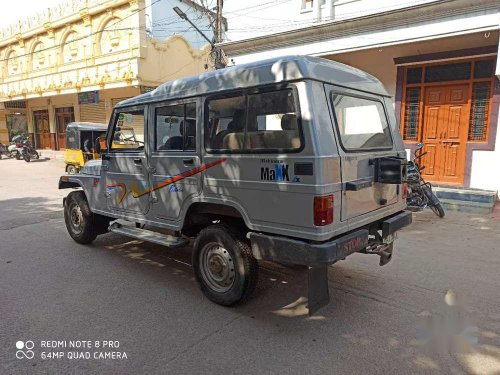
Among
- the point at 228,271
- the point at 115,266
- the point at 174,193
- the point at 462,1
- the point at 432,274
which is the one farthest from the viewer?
the point at 462,1

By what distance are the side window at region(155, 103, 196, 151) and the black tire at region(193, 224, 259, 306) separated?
95cm

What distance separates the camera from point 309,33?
941 centimetres

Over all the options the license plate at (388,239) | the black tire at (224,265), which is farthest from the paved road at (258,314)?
the license plate at (388,239)

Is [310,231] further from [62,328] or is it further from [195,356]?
[62,328]

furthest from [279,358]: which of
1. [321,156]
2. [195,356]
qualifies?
[321,156]

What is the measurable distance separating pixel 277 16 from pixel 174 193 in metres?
8.14

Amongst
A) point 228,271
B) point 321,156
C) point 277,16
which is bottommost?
point 228,271

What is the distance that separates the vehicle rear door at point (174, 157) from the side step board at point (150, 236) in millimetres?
243

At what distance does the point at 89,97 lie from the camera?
1902 cm

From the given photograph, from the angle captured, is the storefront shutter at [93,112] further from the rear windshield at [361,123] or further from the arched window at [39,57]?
the rear windshield at [361,123]

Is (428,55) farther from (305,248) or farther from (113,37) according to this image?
(113,37)

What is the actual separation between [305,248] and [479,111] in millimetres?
7619

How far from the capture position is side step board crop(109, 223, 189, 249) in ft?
13.1

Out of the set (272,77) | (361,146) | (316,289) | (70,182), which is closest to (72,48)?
(70,182)
